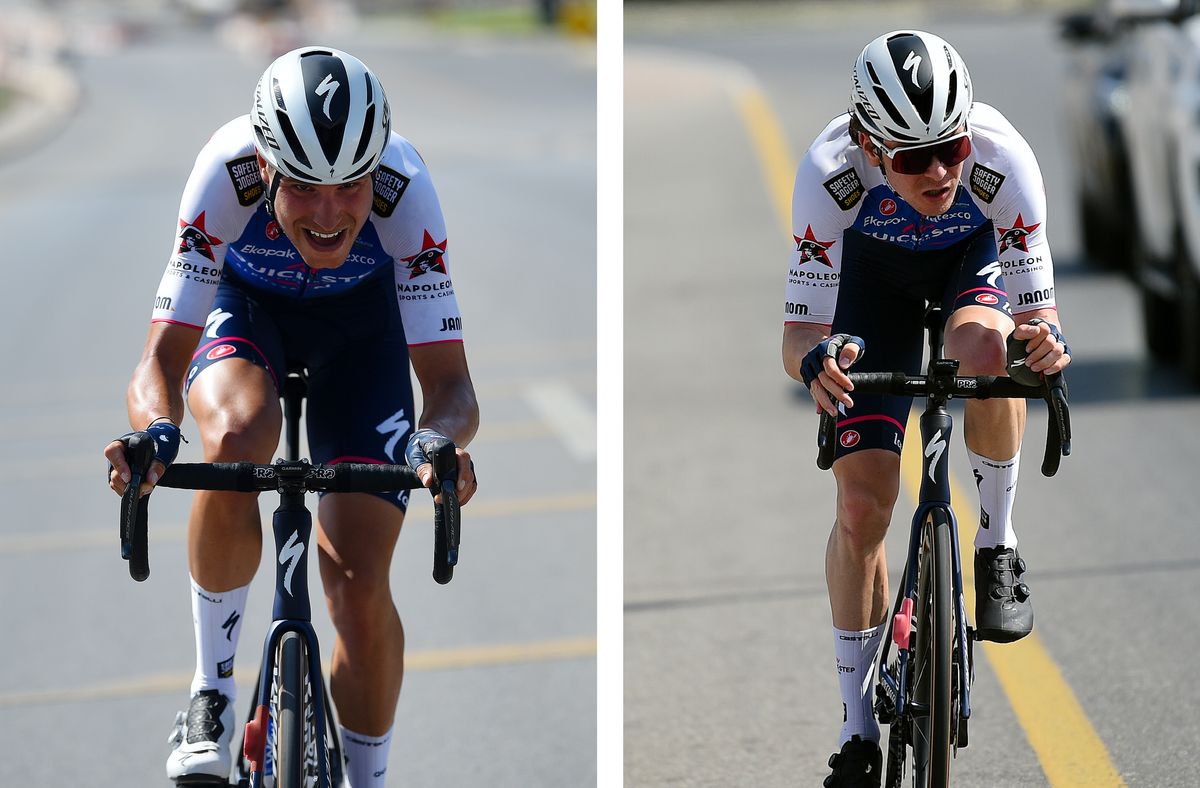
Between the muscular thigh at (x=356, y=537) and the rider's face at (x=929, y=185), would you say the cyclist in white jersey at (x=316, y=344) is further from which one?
the rider's face at (x=929, y=185)

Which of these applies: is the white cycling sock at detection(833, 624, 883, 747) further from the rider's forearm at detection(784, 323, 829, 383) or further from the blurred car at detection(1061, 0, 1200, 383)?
the blurred car at detection(1061, 0, 1200, 383)

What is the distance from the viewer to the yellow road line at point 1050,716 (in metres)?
5.43

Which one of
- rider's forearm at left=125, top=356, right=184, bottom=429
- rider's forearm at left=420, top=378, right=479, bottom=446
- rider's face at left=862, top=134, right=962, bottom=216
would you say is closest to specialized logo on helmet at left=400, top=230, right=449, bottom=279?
rider's forearm at left=420, top=378, right=479, bottom=446

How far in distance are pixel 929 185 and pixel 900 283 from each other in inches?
23.2

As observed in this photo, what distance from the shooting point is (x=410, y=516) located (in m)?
10.1

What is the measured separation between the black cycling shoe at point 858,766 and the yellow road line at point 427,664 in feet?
9.60

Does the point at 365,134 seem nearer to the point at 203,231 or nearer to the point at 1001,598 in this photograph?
the point at 203,231

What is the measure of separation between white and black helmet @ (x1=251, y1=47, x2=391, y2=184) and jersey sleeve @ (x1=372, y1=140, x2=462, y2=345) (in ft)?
1.05

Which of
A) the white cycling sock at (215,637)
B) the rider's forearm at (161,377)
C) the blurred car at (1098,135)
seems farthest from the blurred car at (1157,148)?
the white cycling sock at (215,637)

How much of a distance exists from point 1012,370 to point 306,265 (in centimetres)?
177

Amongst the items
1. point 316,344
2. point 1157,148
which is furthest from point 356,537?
point 1157,148

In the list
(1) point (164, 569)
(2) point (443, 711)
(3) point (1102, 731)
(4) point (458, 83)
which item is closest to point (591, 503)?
(1) point (164, 569)

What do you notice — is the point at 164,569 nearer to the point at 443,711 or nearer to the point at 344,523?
the point at 443,711

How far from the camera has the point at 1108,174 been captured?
13.8 metres
